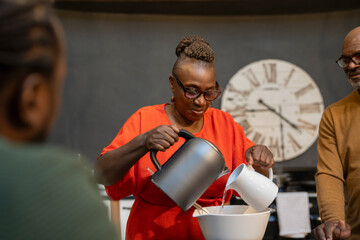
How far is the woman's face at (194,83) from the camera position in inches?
48.9

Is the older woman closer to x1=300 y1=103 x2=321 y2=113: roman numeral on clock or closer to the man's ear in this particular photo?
the man's ear

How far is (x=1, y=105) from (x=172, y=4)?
277 centimetres

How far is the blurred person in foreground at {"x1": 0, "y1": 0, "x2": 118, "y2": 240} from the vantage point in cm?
37

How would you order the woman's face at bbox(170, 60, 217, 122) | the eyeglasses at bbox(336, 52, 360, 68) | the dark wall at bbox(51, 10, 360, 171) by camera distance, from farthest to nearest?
1. the dark wall at bbox(51, 10, 360, 171)
2. the eyeglasses at bbox(336, 52, 360, 68)
3. the woman's face at bbox(170, 60, 217, 122)

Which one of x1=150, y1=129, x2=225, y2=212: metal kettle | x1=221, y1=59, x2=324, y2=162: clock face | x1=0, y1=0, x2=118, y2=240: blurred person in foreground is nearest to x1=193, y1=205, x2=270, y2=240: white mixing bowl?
x1=150, y1=129, x2=225, y2=212: metal kettle

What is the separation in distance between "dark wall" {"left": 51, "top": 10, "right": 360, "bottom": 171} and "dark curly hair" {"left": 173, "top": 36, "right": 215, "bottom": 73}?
192cm

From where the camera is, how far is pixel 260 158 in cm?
119

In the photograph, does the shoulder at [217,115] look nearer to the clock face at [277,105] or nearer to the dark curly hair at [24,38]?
the dark curly hair at [24,38]

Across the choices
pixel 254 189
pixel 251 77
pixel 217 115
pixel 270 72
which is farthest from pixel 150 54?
pixel 254 189

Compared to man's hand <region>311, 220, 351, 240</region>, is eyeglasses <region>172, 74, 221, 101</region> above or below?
above

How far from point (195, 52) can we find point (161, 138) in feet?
1.13

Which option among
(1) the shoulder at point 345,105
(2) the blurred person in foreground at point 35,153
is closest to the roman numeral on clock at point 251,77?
(1) the shoulder at point 345,105

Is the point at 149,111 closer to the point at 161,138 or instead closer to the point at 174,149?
the point at 174,149

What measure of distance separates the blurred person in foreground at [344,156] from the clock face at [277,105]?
1789 mm
